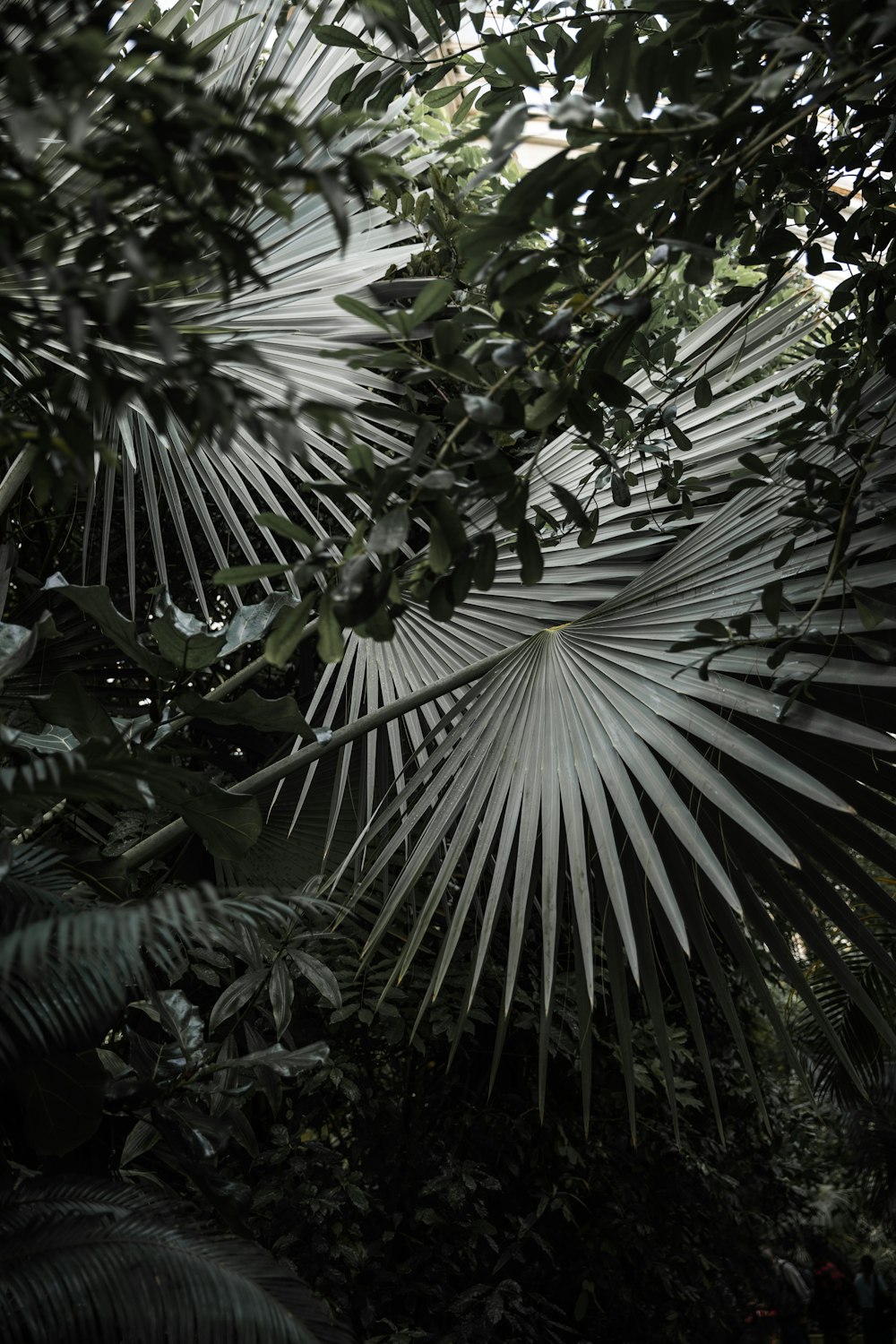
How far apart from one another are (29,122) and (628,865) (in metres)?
1.21

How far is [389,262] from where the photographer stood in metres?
1.48

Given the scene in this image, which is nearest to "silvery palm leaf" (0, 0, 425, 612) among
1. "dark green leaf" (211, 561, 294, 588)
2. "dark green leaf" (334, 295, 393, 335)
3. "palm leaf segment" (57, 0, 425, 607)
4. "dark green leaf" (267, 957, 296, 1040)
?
"palm leaf segment" (57, 0, 425, 607)

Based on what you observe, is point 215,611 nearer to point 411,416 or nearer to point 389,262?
point 389,262

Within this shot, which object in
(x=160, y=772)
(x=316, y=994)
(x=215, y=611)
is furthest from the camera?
(x=215, y=611)

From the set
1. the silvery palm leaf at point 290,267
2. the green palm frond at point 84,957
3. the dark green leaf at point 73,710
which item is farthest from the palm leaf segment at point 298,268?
the green palm frond at point 84,957

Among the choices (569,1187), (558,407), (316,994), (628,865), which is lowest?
(569,1187)

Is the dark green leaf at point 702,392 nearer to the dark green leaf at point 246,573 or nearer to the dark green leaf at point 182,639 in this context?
the dark green leaf at point 182,639

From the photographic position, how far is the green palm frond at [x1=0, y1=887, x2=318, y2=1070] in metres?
0.76

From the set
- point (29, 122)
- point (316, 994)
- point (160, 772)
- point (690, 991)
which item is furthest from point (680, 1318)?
point (29, 122)

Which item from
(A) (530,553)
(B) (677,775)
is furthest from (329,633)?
(B) (677,775)

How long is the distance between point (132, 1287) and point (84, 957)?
0.32 m

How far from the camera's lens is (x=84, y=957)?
3.12 feet

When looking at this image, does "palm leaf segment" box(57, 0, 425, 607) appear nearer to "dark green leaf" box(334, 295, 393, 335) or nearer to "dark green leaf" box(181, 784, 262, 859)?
"dark green leaf" box(181, 784, 262, 859)

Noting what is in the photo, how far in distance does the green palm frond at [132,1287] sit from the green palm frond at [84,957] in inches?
6.6
